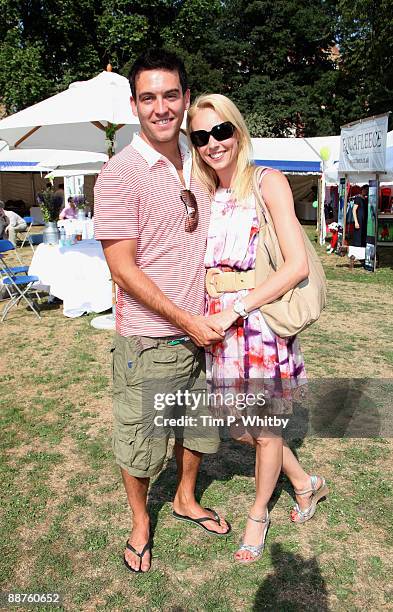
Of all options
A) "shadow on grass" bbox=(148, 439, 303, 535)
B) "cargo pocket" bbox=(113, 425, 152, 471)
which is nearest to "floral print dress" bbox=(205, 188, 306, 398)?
"cargo pocket" bbox=(113, 425, 152, 471)

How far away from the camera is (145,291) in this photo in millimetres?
1980

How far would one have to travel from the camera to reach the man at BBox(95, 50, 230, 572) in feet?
6.45

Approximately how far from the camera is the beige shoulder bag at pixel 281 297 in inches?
80.2

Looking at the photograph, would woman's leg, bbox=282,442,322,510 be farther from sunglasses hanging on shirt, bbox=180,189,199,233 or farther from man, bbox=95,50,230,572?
sunglasses hanging on shirt, bbox=180,189,199,233

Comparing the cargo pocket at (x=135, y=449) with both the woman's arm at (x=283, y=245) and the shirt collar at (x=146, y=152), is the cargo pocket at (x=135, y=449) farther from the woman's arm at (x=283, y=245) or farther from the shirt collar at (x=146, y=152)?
the shirt collar at (x=146, y=152)

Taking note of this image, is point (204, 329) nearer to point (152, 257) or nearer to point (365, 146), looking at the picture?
point (152, 257)

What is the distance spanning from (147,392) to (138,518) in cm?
66

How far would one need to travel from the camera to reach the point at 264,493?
2.38 m

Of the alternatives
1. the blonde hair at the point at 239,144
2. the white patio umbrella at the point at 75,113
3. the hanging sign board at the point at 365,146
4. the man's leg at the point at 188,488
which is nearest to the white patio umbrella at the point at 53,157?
the white patio umbrella at the point at 75,113

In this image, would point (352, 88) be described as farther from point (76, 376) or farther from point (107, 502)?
point (107, 502)

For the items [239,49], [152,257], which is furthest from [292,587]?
[239,49]

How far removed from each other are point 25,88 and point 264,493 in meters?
23.1

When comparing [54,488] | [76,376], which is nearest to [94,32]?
[76,376]

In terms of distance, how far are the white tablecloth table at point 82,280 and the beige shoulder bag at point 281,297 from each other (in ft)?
17.5
